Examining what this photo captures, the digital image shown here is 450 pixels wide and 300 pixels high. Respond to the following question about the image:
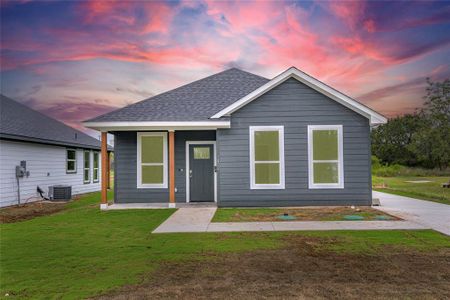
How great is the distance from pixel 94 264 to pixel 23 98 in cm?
1625

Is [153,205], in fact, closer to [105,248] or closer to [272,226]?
[272,226]

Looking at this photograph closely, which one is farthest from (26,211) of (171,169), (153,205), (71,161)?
(71,161)

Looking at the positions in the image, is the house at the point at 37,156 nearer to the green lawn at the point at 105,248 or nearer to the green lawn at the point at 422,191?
the green lawn at the point at 105,248

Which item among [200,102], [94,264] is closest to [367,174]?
[200,102]

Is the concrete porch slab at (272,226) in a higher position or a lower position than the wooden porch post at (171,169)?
lower

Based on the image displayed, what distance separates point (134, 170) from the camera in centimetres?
1201

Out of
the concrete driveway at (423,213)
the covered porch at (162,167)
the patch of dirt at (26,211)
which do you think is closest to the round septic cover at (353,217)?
the concrete driveway at (423,213)

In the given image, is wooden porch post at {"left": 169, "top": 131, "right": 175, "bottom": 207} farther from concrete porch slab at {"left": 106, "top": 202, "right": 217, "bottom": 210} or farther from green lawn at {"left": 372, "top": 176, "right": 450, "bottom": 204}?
green lawn at {"left": 372, "top": 176, "right": 450, "bottom": 204}

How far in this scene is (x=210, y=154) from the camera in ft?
39.7

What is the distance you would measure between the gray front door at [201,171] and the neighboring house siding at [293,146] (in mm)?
1291

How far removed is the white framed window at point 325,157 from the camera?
424 inches

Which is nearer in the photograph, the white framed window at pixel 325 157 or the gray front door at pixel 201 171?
the white framed window at pixel 325 157

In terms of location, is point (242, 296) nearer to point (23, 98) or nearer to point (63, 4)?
point (63, 4)

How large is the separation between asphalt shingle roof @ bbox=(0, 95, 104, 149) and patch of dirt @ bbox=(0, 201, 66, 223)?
2659 mm
